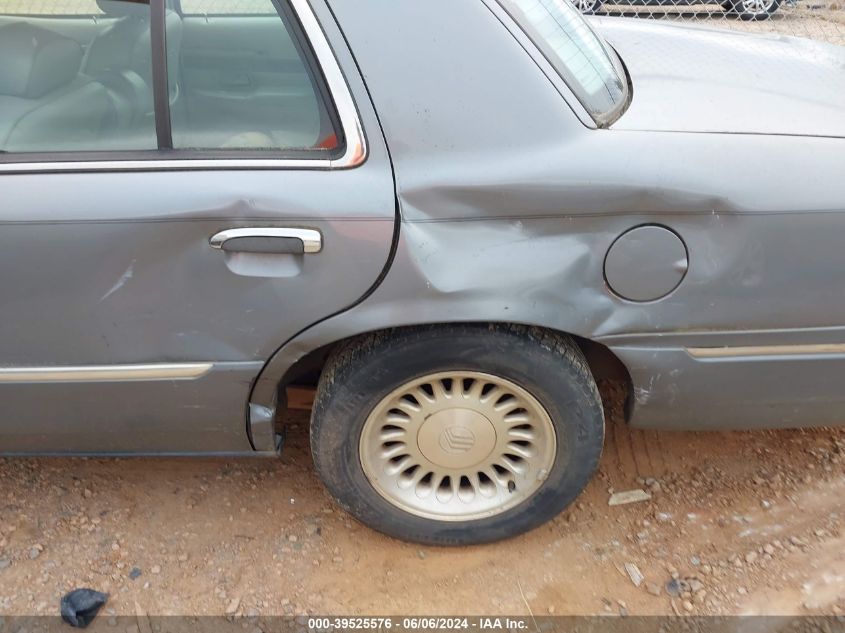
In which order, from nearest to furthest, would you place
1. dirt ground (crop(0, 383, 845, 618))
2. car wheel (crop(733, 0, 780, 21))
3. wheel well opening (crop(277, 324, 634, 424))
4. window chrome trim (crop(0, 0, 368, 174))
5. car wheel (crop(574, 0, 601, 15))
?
1. window chrome trim (crop(0, 0, 368, 174))
2. wheel well opening (crop(277, 324, 634, 424))
3. dirt ground (crop(0, 383, 845, 618))
4. car wheel (crop(574, 0, 601, 15))
5. car wheel (crop(733, 0, 780, 21))

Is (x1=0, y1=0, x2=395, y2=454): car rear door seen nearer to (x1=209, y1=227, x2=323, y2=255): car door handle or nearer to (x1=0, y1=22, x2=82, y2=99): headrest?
(x1=209, y1=227, x2=323, y2=255): car door handle

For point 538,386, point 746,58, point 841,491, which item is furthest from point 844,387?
point 746,58

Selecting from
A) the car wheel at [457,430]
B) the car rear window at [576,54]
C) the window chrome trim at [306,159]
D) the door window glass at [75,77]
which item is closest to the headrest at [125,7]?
the door window glass at [75,77]

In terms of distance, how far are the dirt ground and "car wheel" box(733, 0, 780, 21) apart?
21.9ft

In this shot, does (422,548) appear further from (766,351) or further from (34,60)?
(34,60)

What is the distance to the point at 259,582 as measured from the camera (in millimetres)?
2242

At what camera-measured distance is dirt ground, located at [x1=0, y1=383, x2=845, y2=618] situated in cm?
218

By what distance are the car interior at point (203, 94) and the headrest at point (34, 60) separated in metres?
0.17

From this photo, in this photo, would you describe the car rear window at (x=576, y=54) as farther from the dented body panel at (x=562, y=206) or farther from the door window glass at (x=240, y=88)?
the door window glass at (x=240, y=88)

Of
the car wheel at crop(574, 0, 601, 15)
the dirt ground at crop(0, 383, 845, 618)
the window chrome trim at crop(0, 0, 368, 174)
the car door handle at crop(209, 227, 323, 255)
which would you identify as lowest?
the dirt ground at crop(0, 383, 845, 618)

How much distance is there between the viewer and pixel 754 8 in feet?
26.3

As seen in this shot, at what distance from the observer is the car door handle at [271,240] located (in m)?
1.77

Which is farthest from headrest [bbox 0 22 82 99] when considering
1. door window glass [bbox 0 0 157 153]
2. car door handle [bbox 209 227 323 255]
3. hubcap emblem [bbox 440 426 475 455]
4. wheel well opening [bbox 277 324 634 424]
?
hubcap emblem [bbox 440 426 475 455]

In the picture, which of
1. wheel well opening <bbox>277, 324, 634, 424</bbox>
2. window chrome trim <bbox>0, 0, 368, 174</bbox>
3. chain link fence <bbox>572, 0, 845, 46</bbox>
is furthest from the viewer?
chain link fence <bbox>572, 0, 845, 46</bbox>
